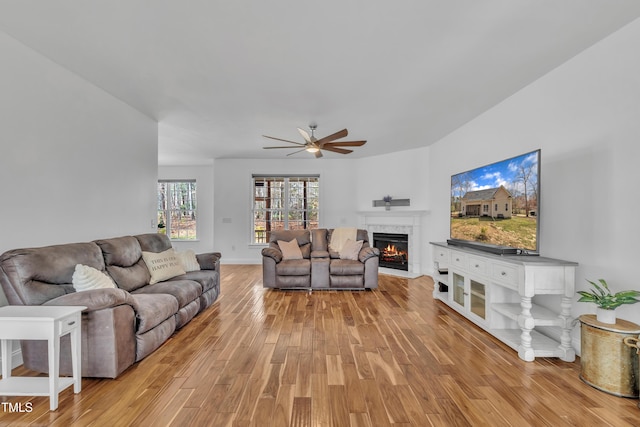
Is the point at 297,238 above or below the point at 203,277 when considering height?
above

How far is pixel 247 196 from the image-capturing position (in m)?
7.19

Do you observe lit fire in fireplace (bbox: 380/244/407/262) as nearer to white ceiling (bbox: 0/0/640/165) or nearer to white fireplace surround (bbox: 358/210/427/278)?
white fireplace surround (bbox: 358/210/427/278)

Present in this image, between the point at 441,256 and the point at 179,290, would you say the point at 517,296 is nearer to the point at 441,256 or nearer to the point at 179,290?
the point at 441,256

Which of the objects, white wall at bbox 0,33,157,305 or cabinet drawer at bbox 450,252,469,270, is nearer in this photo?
white wall at bbox 0,33,157,305

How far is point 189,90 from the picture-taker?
10.7 feet

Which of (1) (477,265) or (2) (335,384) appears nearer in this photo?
(2) (335,384)

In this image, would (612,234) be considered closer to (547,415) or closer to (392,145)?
(547,415)

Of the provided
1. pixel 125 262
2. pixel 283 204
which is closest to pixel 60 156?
pixel 125 262

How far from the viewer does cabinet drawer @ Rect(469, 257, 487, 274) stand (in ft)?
10.0

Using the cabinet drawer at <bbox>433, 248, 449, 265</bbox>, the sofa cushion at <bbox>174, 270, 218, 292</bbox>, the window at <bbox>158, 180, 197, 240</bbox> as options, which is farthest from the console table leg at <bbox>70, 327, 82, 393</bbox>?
the window at <bbox>158, 180, 197, 240</bbox>

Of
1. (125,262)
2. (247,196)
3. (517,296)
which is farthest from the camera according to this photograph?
(247,196)

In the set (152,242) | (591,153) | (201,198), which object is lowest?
(152,242)

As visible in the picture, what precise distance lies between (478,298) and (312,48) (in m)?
3.07

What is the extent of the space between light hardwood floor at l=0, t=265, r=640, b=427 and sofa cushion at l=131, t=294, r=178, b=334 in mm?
295
